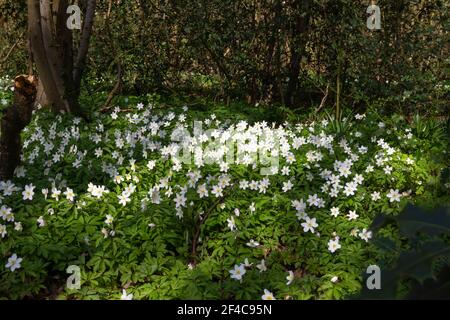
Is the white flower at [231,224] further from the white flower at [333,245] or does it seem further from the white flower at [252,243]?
the white flower at [333,245]

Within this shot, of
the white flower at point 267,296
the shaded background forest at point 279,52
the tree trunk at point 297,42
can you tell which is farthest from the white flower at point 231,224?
the tree trunk at point 297,42

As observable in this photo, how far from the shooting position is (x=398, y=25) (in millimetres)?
7207

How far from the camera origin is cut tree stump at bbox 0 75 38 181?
4.11m

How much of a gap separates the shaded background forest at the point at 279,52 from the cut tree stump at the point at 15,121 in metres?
3.02

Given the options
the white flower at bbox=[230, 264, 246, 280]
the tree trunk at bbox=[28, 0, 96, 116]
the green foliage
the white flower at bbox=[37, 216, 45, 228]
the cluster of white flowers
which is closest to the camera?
the green foliage

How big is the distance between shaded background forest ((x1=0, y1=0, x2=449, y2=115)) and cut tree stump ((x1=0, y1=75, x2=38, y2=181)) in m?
3.02

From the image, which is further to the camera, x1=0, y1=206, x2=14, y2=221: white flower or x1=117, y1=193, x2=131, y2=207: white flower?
x1=117, y1=193, x2=131, y2=207: white flower

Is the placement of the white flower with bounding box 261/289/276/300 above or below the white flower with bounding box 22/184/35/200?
below

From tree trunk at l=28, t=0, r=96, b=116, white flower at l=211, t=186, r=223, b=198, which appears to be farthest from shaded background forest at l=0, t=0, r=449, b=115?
white flower at l=211, t=186, r=223, b=198

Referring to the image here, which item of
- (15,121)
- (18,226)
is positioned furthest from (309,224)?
(15,121)

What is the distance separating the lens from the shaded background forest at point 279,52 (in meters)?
7.00

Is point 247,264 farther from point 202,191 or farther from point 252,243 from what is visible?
point 202,191

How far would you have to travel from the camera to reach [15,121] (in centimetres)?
416

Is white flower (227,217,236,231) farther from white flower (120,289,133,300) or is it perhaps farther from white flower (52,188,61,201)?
white flower (52,188,61,201)
